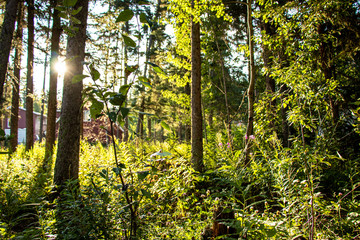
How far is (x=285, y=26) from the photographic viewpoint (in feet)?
13.1

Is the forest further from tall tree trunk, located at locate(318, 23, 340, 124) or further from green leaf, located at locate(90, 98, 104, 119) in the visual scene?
green leaf, located at locate(90, 98, 104, 119)

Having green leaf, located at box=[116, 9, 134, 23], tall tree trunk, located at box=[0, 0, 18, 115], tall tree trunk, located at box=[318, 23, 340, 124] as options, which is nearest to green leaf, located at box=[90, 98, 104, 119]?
green leaf, located at box=[116, 9, 134, 23]

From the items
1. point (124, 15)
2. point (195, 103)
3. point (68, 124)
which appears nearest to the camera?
point (124, 15)

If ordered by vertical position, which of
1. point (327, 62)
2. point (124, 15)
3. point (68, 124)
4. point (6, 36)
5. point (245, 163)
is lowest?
point (245, 163)

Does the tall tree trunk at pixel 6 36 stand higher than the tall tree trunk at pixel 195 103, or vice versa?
the tall tree trunk at pixel 6 36

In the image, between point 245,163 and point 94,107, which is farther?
point 245,163

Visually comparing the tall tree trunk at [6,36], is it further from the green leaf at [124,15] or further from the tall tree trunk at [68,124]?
the green leaf at [124,15]

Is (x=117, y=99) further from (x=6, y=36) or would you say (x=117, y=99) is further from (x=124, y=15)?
(x=6, y=36)

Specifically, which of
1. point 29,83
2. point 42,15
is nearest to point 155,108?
point 29,83

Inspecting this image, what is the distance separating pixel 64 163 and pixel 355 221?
4719 mm

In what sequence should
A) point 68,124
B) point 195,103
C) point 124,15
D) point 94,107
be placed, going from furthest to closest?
point 195,103
point 68,124
point 94,107
point 124,15

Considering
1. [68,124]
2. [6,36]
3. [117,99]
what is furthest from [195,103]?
[6,36]

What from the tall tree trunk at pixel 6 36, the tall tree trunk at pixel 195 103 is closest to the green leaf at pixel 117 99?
the tall tree trunk at pixel 195 103

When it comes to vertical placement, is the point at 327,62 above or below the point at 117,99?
above
